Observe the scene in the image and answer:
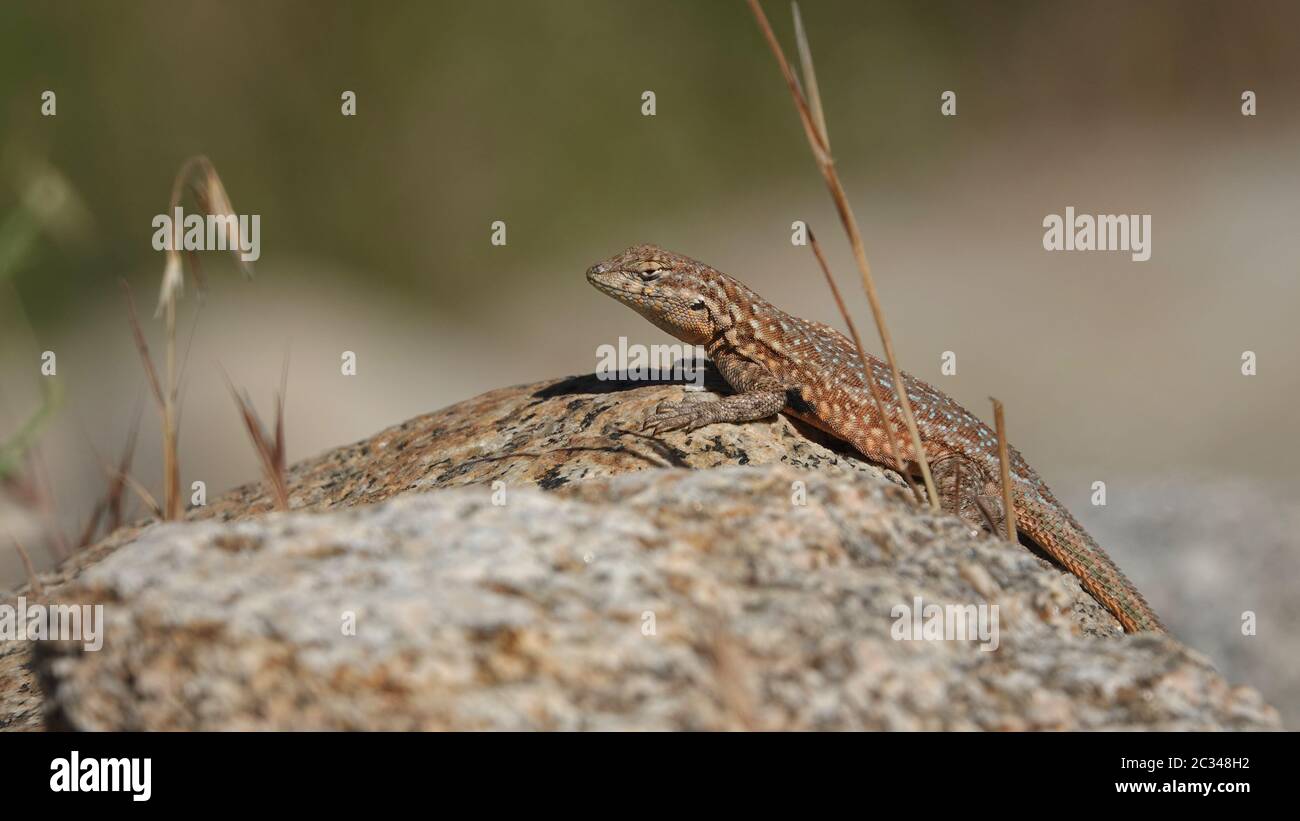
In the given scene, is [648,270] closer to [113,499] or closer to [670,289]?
[670,289]

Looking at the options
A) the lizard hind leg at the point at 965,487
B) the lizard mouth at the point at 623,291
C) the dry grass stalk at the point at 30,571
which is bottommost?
the dry grass stalk at the point at 30,571

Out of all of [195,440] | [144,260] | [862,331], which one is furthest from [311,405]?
[862,331]

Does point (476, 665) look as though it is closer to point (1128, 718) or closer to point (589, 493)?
point (589, 493)

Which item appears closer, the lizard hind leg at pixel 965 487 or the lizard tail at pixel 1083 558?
the lizard tail at pixel 1083 558

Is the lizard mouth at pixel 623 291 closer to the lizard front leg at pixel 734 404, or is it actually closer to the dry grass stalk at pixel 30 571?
the lizard front leg at pixel 734 404

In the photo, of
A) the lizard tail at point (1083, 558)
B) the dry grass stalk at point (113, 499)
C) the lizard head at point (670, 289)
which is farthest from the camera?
the lizard head at point (670, 289)

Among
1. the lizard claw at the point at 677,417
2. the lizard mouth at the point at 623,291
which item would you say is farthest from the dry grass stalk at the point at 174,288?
the lizard mouth at the point at 623,291

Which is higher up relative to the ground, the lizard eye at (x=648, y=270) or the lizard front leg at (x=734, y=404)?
the lizard eye at (x=648, y=270)

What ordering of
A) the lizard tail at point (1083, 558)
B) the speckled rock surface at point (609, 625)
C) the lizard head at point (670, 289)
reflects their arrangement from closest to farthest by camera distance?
the speckled rock surface at point (609, 625) < the lizard tail at point (1083, 558) < the lizard head at point (670, 289)
